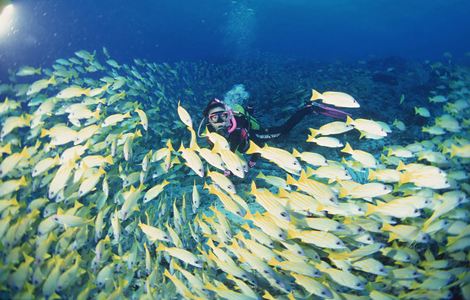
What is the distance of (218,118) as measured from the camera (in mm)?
5723

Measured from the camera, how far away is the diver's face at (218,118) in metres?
5.66

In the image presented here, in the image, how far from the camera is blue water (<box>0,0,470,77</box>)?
157 ft

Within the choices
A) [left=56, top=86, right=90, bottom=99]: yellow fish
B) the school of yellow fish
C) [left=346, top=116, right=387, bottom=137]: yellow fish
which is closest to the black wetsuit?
the school of yellow fish

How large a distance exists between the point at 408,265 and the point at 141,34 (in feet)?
285

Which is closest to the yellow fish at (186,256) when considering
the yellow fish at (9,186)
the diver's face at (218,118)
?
the yellow fish at (9,186)

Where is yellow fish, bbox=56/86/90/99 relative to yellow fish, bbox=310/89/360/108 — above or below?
below

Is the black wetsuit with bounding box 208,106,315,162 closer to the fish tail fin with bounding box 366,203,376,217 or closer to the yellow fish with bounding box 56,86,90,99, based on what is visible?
the yellow fish with bounding box 56,86,90,99

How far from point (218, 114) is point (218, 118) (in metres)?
0.09

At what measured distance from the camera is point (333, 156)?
295 inches

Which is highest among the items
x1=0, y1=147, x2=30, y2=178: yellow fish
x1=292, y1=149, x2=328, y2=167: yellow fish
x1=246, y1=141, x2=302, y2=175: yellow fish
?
x1=246, y1=141, x2=302, y2=175: yellow fish

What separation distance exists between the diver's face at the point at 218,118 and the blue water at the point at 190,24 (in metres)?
34.5

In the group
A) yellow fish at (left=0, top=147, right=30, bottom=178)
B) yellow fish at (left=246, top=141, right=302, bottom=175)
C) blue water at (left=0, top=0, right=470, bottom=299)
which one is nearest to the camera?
blue water at (left=0, top=0, right=470, bottom=299)

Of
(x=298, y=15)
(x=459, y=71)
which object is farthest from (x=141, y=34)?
(x=459, y=71)

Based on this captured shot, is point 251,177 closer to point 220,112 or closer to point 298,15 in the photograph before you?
point 220,112
